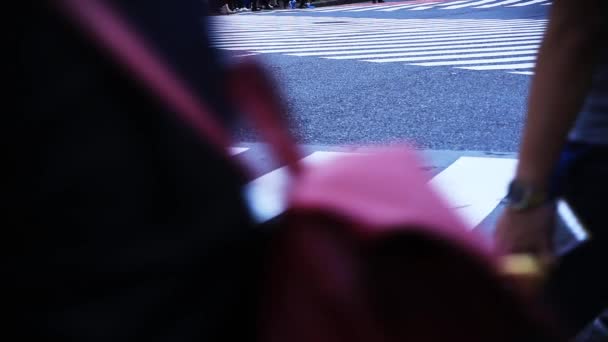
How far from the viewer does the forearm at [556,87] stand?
1.06 m

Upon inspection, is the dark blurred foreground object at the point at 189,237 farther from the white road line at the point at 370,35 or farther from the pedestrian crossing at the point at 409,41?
the white road line at the point at 370,35

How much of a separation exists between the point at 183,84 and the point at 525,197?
2.35 feet

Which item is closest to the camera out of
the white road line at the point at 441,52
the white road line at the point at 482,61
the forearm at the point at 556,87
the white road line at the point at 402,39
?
the forearm at the point at 556,87

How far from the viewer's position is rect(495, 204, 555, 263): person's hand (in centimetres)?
108

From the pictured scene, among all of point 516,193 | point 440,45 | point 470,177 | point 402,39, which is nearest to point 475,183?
point 470,177

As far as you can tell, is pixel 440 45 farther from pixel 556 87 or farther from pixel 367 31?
pixel 556 87

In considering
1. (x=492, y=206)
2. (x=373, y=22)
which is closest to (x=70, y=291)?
(x=492, y=206)

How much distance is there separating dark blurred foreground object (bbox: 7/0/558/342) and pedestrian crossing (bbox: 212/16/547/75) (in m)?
6.35

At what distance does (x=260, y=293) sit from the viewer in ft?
2.10

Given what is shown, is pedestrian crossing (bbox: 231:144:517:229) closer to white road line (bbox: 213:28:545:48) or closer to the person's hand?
the person's hand

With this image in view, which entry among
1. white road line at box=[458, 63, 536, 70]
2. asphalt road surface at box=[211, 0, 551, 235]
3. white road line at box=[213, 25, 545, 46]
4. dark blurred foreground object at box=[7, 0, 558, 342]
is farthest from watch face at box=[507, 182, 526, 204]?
white road line at box=[213, 25, 545, 46]

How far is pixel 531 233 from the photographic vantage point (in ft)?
3.58

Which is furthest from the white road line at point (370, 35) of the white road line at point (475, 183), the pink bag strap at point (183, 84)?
the pink bag strap at point (183, 84)

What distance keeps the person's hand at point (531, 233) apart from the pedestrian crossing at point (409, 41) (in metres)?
5.92
